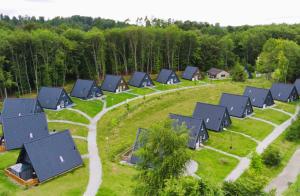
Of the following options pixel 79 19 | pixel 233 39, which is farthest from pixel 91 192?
pixel 79 19

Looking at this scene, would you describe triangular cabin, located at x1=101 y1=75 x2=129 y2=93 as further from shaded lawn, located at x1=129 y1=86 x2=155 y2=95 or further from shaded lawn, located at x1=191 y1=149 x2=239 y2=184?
shaded lawn, located at x1=191 y1=149 x2=239 y2=184

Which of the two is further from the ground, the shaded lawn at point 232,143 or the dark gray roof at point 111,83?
the dark gray roof at point 111,83

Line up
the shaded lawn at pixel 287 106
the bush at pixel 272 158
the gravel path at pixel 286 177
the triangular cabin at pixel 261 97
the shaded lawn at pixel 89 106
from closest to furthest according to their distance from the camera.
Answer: the gravel path at pixel 286 177, the bush at pixel 272 158, the shaded lawn at pixel 89 106, the shaded lawn at pixel 287 106, the triangular cabin at pixel 261 97

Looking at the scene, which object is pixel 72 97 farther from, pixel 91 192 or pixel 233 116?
pixel 91 192

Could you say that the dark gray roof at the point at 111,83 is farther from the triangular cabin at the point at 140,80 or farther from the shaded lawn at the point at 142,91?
the triangular cabin at the point at 140,80

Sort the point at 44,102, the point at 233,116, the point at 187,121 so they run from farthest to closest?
the point at 44,102
the point at 233,116
the point at 187,121

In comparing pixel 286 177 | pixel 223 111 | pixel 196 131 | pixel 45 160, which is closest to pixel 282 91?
pixel 223 111

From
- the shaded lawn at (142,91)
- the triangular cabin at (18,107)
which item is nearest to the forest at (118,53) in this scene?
the triangular cabin at (18,107)
